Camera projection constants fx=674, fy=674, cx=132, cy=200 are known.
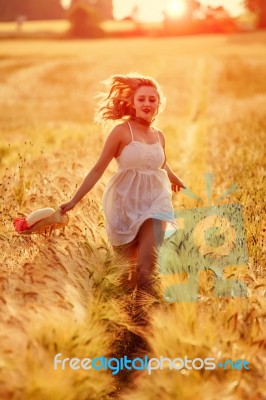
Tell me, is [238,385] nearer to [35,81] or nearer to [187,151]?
[187,151]

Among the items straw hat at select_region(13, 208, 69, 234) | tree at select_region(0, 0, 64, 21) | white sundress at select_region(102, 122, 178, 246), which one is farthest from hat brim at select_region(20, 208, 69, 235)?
tree at select_region(0, 0, 64, 21)

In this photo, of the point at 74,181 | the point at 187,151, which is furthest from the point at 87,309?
the point at 187,151

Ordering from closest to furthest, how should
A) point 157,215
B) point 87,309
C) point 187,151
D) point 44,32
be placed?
point 87,309
point 157,215
point 187,151
point 44,32

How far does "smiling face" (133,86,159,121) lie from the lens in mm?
4512

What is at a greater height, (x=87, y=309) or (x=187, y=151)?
(x=87, y=309)

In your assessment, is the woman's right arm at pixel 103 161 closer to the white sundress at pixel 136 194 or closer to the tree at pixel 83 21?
the white sundress at pixel 136 194

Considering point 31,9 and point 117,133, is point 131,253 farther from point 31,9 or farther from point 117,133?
point 31,9

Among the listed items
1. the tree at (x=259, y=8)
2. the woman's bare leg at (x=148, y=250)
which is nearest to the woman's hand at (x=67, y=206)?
the woman's bare leg at (x=148, y=250)

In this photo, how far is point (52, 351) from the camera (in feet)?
9.20

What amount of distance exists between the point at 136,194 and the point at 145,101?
63cm

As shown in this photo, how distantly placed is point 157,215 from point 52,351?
170cm

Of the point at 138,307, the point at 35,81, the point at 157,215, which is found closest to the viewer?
the point at 138,307

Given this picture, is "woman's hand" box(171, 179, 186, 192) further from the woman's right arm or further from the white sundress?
the woman's right arm

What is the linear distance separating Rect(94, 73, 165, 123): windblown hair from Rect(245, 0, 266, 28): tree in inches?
2864
